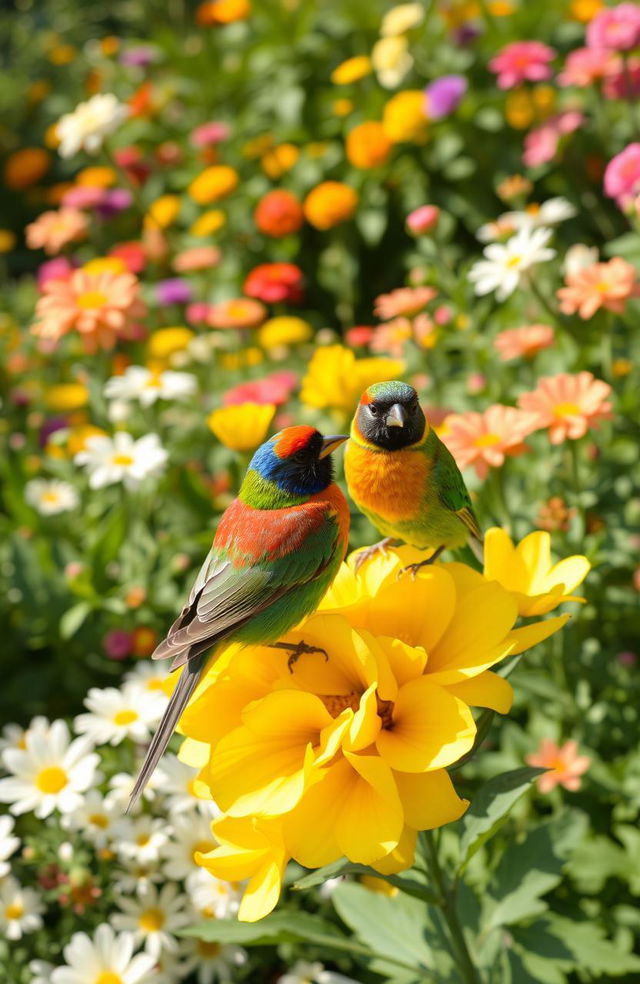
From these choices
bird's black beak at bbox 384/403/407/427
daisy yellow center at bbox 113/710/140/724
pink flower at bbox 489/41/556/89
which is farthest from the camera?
pink flower at bbox 489/41/556/89

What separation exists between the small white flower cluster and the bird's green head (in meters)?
0.63

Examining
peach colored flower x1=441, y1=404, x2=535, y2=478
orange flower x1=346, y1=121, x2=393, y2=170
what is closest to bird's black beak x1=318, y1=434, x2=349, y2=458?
peach colored flower x1=441, y1=404, x2=535, y2=478

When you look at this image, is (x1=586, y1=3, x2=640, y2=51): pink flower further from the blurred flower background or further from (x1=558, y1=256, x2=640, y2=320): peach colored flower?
(x1=558, y1=256, x2=640, y2=320): peach colored flower

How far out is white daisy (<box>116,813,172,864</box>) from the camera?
1513mm

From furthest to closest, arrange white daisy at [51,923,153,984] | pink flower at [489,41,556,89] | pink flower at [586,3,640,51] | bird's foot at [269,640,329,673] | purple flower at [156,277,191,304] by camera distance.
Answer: purple flower at [156,277,191,304], pink flower at [489,41,556,89], pink flower at [586,3,640,51], white daisy at [51,923,153,984], bird's foot at [269,640,329,673]

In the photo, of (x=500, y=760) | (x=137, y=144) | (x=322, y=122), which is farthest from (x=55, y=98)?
(x=500, y=760)

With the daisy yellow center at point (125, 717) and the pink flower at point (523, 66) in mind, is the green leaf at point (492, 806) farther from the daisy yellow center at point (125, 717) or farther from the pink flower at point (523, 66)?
the pink flower at point (523, 66)

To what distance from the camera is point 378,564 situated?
3.44ft

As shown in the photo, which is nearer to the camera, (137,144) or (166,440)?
(166,440)

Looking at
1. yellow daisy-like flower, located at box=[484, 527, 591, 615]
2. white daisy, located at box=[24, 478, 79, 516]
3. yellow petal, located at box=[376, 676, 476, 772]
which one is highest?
yellow petal, located at box=[376, 676, 476, 772]

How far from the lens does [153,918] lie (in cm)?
152

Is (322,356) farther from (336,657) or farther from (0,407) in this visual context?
(0,407)

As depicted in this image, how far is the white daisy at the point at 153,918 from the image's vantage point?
4.89 feet

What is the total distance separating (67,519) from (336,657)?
1.73m
